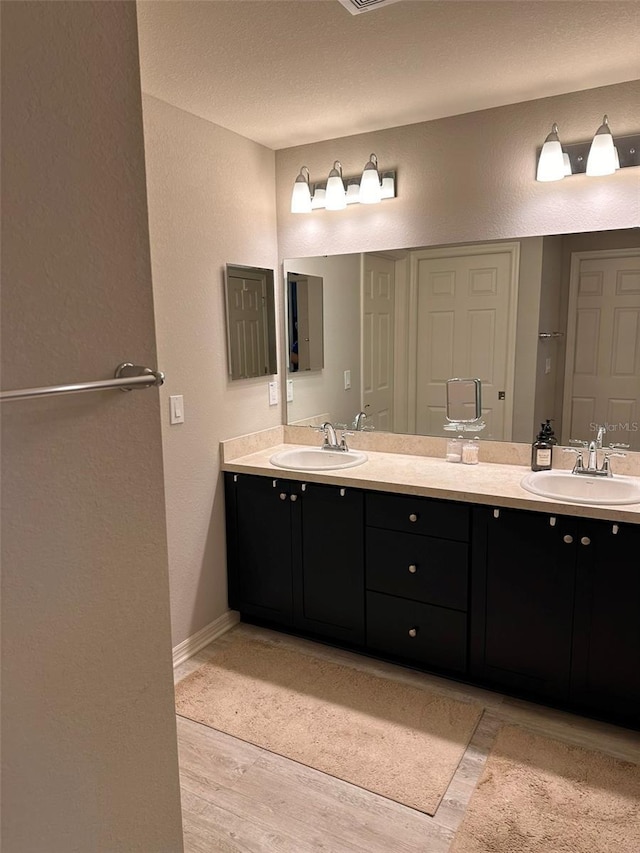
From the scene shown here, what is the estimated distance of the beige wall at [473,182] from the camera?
246 cm

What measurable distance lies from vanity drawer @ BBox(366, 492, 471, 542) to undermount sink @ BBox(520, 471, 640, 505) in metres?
0.30

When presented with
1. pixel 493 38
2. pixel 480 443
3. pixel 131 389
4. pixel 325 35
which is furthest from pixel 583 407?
pixel 131 389

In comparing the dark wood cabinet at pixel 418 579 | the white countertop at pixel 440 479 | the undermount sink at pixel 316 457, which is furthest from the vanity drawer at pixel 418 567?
the undermount sink at pixel 316 457

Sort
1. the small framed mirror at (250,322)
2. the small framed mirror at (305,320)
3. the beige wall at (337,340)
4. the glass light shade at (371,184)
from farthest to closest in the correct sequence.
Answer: the small framed mirror at (305,320) < the beige wall at (337,340) < the small framed mirror at (250,322) < the glass light shade at (371,184)

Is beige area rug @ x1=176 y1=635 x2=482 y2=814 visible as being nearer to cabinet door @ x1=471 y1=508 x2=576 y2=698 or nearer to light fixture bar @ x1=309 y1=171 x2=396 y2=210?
cabinet door @ x1=471 y1=508 x2=576 y2=698

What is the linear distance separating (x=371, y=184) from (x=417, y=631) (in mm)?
2074

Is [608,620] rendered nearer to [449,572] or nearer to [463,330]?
[449,572]

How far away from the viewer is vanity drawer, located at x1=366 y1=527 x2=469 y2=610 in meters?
2.47

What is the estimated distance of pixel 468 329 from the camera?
2840 mm

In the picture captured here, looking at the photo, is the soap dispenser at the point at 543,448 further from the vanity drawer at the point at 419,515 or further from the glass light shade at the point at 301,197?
the glass light shade at the point at 301,197

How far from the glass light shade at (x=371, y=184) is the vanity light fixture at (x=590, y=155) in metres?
0.74

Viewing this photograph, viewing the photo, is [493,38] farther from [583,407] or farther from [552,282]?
[583,407]

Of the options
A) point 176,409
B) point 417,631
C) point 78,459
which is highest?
point 78,459

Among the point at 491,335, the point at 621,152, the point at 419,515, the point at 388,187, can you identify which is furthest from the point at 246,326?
the point at 621,152
